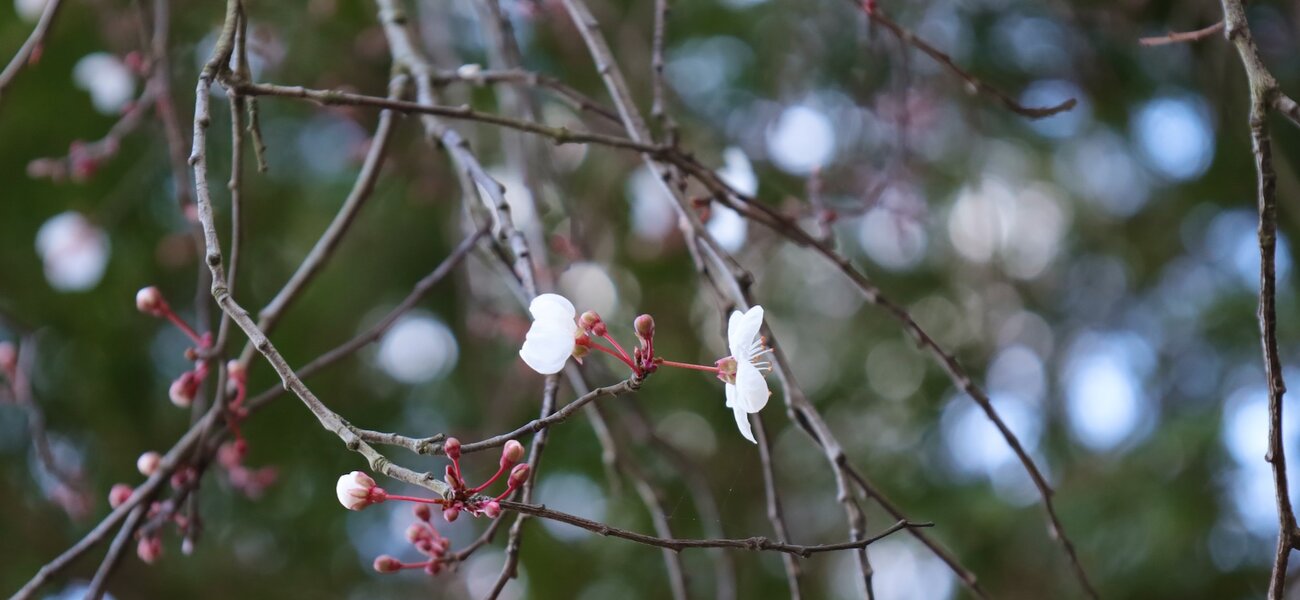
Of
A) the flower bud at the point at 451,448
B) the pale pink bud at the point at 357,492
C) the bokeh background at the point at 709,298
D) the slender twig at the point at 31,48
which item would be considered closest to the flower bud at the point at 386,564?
the pale pink bud at the point at 357,492

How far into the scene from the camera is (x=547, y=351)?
0.68m

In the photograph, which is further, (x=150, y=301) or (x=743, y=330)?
(x=150, y=301)

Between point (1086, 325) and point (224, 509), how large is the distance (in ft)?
7.36

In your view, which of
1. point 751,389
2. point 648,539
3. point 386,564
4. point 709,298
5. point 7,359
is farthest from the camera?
point 709,298

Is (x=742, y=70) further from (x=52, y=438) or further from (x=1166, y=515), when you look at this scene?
(x=52, y=438)

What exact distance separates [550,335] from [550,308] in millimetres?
19

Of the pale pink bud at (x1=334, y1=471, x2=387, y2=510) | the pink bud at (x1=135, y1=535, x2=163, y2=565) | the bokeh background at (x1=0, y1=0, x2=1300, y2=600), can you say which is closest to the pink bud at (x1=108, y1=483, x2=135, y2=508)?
the pink bud at (x1=135, y1=535, x2=163, y2=565)

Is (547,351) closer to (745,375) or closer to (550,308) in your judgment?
(550,308)

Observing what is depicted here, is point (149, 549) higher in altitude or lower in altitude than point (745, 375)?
lower

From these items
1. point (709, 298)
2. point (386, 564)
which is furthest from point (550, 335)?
point (709, 298)

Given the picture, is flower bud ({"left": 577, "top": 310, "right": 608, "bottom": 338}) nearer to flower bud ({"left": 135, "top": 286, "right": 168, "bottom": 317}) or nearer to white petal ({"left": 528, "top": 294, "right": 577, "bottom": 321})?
white petal ({"left": 528, "top": 294, "right": 577, "bottom": 321})

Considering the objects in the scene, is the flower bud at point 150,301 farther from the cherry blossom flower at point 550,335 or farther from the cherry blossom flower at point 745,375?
the cherry blossom flower at point 745,375

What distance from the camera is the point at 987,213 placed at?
263 centimetres

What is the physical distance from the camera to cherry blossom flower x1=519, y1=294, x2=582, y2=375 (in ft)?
2.23
